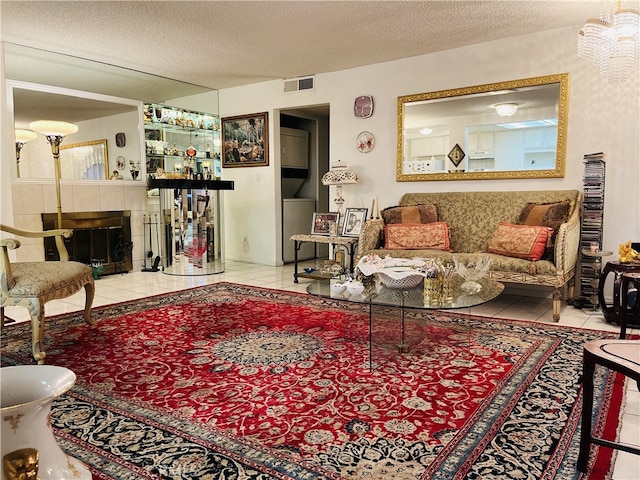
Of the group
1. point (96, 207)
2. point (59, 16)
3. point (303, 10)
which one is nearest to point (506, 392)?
point (303, 10)

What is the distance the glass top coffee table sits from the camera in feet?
8.25

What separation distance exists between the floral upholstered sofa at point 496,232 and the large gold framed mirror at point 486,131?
258mm

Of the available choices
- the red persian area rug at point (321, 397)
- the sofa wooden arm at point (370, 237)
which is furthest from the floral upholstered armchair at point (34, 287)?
the sofa wooden arm at point (370, 237)

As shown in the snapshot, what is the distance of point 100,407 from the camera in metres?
2.10

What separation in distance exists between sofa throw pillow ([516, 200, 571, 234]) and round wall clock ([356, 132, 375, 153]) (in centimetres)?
202

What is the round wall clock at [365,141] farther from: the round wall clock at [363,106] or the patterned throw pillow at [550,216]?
the patterned throw pillow at [550,216]

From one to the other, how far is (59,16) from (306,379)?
3753 mm

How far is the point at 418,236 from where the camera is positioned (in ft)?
14.6

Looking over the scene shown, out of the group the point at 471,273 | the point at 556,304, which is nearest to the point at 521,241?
the point at 556,304

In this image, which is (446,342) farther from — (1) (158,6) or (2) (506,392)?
(1) (158,6)

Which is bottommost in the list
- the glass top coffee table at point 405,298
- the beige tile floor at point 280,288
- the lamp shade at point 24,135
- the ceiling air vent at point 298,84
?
the beige tile floor at point 280,288

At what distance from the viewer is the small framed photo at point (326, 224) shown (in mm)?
5422

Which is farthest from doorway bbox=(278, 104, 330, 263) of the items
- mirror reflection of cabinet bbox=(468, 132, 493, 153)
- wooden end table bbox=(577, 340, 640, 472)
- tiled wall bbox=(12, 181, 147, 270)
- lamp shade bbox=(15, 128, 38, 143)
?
wooden end table bbox=(577, 340, 640, 472)

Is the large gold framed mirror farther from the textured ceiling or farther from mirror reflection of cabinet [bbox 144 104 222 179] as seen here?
mirror reflection of cabinet [bbox 144 104 222 179]
